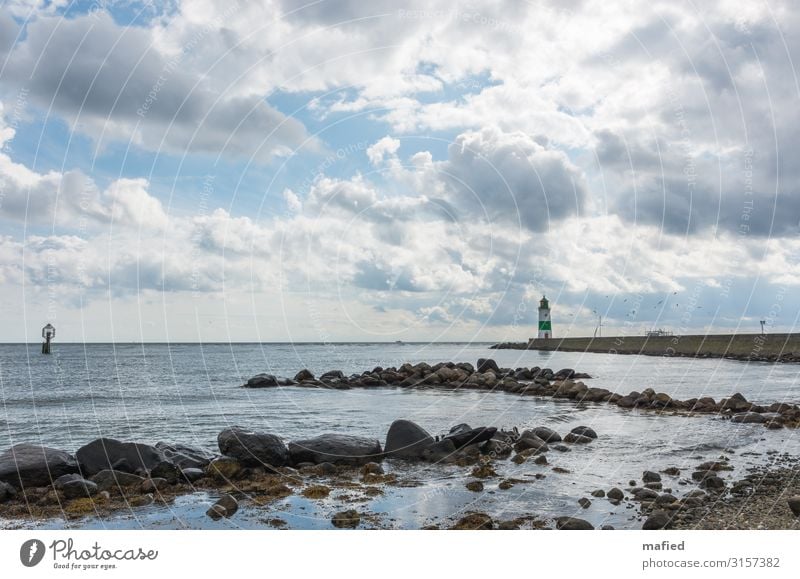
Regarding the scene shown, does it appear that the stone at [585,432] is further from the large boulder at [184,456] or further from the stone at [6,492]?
the stone at [6,492]

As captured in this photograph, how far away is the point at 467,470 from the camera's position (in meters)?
14.7

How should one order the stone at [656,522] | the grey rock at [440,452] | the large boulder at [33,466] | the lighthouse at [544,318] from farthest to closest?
the lighthouse at [544,318], the grey rock at [440,452], the large boulder at [33,466], the stone at [656,522]

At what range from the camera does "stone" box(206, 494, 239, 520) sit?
10906mm

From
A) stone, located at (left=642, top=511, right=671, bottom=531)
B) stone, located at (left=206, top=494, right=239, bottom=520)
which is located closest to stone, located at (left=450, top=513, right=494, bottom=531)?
stone, located at (left=642, top=511, right=671, bottom=531)

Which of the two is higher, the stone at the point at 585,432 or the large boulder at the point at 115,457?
the large boulder at the point at 115,457

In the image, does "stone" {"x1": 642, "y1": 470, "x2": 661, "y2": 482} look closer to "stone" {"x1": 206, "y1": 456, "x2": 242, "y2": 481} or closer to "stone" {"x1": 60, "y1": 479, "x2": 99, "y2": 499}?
"stone" {"x1": 206, "y1": 456, "x2": 242, "y2": 481}

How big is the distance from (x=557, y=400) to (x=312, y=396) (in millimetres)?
15968

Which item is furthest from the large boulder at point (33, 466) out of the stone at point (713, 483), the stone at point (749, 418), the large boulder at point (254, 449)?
the stone at point (749, 418)

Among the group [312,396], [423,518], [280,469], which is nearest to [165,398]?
[312,396]

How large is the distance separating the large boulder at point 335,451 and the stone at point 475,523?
5.70m

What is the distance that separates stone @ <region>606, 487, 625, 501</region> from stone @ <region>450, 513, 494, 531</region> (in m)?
2.70

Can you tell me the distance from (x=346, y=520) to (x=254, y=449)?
18.3 feet

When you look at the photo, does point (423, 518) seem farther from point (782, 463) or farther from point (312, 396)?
point (312, 396)

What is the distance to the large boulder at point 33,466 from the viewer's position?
13.1 m
